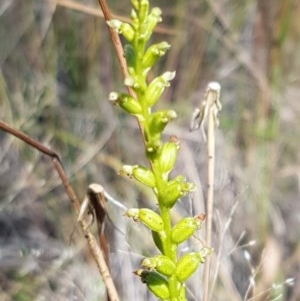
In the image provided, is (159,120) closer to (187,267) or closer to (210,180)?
(187,267)

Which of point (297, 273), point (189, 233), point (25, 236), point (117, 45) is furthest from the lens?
point (25, 236)

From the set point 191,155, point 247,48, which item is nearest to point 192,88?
point 247,48

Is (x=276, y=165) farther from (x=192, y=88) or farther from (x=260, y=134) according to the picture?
(x=192, y=88)

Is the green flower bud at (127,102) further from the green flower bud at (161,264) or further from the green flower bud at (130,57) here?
the green flower bud at (161,264)

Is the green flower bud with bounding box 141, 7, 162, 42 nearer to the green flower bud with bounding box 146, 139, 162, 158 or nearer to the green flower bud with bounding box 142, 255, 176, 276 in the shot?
the green flower bud with bounding box 146, 139, 162, 158

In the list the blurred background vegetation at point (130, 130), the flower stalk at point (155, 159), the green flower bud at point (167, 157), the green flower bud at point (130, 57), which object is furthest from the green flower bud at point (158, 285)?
the blurred background vegetation at point (130, 130)

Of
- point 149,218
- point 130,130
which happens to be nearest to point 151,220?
point 149,218

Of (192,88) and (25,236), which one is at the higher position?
(192,88)
